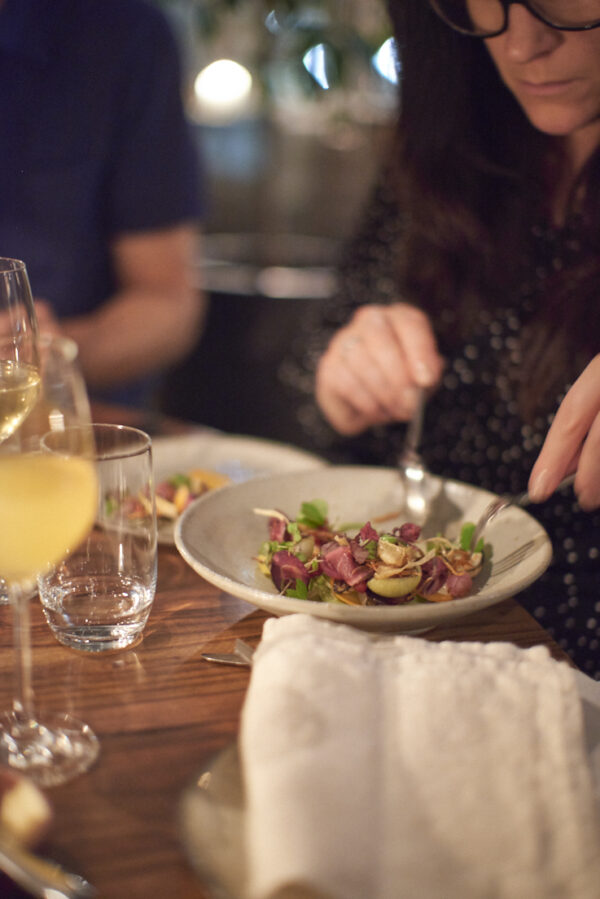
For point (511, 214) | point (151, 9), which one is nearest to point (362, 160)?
point (151, 9)

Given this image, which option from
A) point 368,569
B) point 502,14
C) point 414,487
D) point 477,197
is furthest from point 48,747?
point 477,197

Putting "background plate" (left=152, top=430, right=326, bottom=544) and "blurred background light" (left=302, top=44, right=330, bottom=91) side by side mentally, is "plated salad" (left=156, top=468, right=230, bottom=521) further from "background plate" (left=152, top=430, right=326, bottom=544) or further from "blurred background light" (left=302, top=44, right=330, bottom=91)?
"blurred background light" (left=302, top=44, right=330, bottom=91)

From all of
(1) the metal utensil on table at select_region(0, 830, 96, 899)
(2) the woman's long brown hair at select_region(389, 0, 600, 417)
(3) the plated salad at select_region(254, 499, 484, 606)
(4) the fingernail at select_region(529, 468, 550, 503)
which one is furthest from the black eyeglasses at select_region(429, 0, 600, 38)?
(1) the metal utensil on table at select_region(0, 830, 96, 899)

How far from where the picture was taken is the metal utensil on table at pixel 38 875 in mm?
510

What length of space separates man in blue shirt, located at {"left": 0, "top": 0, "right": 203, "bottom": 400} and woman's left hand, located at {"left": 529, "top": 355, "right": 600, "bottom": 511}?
1.33m

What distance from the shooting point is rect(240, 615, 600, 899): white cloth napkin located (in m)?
0.52

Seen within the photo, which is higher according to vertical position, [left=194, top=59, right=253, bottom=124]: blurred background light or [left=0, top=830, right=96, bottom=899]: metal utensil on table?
[left=194, top=59, right=253, bottom=124]: blurred background light

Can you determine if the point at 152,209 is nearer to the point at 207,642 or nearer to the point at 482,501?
the point at 482,501

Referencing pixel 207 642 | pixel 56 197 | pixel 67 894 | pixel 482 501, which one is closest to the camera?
pixel 67 894

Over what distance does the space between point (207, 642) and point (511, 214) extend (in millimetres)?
946

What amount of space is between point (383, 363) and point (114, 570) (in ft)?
1.90

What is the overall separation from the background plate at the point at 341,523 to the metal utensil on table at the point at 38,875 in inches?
11.9

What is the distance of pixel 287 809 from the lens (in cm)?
53

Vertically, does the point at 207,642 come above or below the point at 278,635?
below
